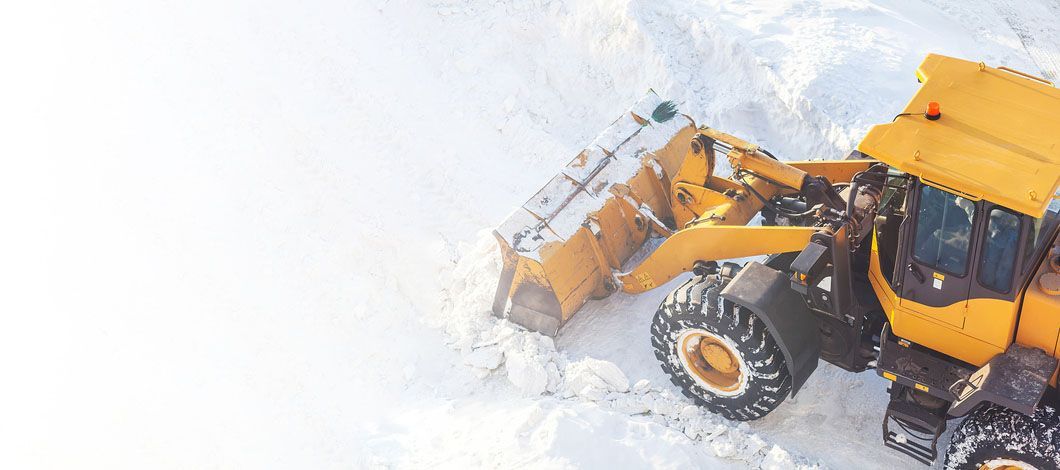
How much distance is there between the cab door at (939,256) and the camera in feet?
15.7

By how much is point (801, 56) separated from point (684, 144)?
2.42 meters

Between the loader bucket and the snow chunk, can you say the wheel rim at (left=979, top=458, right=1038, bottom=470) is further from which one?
the loader bucket

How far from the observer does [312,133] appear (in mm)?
9680

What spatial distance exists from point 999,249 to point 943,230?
0.28 meters

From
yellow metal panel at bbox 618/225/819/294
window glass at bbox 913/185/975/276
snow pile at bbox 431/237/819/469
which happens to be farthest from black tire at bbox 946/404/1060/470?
yellow metal panel at bbox 618/225/819/294

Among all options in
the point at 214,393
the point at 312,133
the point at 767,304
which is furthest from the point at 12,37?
the point at 767,304

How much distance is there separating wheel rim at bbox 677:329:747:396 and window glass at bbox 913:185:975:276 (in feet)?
4.67

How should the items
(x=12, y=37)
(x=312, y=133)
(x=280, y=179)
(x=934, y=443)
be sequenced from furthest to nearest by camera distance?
(x=12, y=37) < (x=312, y=133) < (x=280, y=179) < (x=934, y=443)

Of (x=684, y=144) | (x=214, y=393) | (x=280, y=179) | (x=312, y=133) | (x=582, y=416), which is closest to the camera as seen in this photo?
(x=582, y=416)

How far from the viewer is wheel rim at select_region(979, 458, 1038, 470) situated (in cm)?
491

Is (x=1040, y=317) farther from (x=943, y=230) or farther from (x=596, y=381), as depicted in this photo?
(x=596, y=381)

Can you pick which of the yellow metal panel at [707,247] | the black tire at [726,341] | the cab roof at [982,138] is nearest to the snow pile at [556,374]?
the black tire at [726,341]

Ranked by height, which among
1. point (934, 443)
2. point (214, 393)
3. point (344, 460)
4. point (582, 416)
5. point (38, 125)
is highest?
point (38, 125)

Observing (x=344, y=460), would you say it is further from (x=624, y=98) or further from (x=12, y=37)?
(x=12, y=37)
